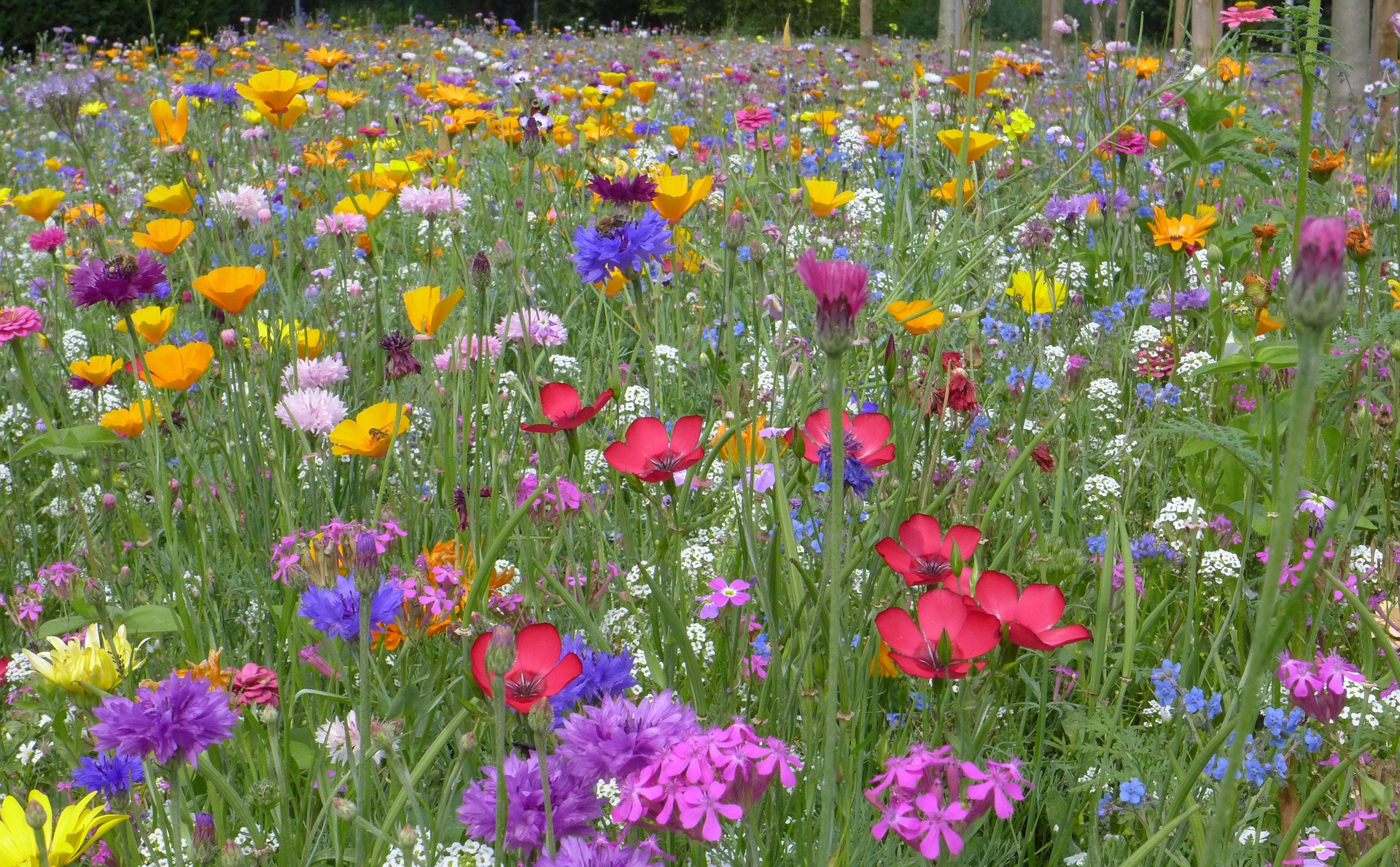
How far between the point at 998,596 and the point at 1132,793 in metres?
0.27

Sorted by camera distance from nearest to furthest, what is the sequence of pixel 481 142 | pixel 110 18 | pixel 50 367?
pixel 50 367
pixel 481 142
pixel 110 18

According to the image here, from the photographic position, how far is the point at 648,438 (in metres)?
1.04

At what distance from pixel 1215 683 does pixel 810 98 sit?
150 inches

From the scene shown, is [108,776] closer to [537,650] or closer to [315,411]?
[537,650]

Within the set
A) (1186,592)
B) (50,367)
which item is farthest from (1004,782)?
(50,367)

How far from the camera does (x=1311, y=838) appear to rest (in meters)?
0.96

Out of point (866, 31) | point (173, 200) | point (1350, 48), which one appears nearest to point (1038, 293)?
point (173, 200)

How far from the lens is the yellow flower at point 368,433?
133cm

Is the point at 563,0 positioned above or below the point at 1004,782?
above

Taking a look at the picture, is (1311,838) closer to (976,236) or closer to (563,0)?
(976,236)

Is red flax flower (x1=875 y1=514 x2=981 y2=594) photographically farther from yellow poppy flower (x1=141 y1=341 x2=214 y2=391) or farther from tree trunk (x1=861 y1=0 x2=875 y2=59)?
tree trunk (x1=861 y1=0 x2=875 y2=59)

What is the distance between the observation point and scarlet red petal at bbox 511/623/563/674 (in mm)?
812

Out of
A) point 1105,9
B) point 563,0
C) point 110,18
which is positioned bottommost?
point 1105,9

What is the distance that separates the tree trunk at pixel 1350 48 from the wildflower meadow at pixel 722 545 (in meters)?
0.84
